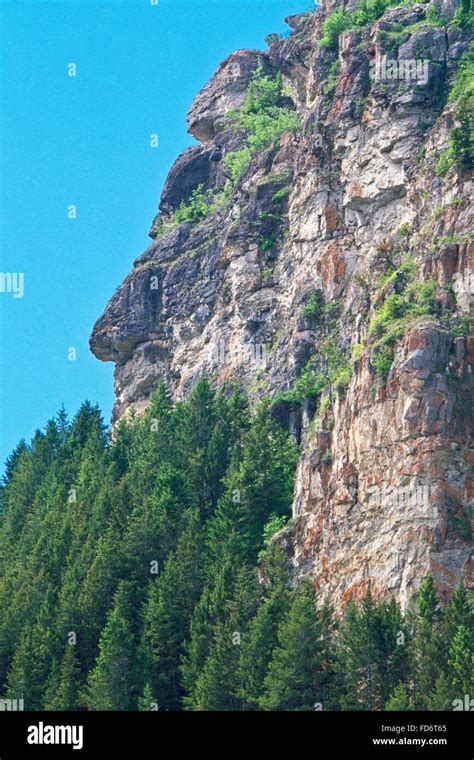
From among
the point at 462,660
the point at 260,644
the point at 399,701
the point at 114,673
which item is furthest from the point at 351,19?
the point at 399,701

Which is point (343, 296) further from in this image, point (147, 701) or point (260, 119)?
point (147, 701)

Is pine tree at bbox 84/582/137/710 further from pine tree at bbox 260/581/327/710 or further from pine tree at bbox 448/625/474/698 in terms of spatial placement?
pine tree at bbox 448/625/474/698

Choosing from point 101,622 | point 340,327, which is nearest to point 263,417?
point 340,327

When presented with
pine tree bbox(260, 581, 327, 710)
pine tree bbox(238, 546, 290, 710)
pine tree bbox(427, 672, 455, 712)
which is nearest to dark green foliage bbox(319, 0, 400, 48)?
pine tree bbox(238, 546, 290, 710)

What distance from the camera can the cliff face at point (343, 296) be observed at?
77.8 metres

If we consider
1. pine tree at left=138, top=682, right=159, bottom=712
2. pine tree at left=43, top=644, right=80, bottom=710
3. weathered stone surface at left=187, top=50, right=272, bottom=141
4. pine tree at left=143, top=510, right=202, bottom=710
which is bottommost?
pine tree at left=138, top=682, right=159, bottom=712

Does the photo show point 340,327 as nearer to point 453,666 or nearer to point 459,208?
point 459,208

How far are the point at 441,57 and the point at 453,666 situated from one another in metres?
40.2

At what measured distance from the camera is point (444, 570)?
74.8 metres

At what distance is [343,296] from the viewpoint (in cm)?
9700

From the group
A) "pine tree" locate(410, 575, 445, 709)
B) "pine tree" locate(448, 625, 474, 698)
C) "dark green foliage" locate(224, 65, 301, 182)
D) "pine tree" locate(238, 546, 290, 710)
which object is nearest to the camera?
"pine tree" locate(448, 625, 474, 698)

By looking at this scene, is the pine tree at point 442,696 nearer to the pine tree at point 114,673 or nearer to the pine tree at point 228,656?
the pine tree at point 228,656

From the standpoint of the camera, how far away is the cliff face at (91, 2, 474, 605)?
7781 cm

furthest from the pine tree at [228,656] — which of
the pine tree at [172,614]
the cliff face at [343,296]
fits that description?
the pine tree at [172,614]
